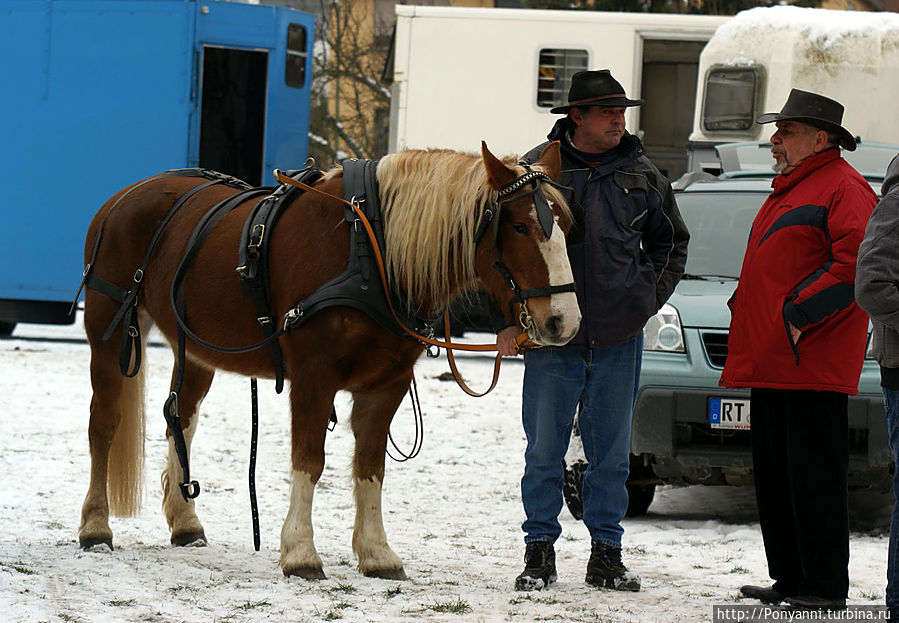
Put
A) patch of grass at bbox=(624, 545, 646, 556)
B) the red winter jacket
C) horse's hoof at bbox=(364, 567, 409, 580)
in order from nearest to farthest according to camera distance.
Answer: the red winter jacket → horse's hoof at bbox=(364, 567, 409, 580) → patch of grass at bbox=(624, 545, 646, 556)

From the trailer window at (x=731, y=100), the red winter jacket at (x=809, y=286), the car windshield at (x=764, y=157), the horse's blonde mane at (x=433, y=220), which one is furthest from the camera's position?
the trailer window at (x=731, y=100)

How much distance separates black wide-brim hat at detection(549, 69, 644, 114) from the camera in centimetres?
451

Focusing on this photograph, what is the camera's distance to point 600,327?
177 inches

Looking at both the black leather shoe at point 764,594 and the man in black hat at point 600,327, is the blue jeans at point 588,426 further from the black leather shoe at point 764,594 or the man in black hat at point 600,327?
the black leather shoe at point 764,594

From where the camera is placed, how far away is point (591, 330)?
4.49 metres

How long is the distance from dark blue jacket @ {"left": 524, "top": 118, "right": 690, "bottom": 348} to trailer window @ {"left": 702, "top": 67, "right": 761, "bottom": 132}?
21.0 ft

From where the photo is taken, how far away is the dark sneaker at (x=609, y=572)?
4562 millimetres

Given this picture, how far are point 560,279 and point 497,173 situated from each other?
1.46ft

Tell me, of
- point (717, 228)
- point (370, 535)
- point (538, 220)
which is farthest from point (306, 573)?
point (717, 228)

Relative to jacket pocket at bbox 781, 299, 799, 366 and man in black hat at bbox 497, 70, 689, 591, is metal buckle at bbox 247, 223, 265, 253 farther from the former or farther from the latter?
jacket pocket at bbox 781, 299, 799, 366

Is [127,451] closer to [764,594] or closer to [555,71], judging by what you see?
[764,594]

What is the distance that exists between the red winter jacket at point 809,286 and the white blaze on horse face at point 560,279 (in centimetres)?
64

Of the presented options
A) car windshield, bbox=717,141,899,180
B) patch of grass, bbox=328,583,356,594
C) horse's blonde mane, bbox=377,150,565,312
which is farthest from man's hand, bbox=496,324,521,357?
car windshield, bbox=717,141,899,180

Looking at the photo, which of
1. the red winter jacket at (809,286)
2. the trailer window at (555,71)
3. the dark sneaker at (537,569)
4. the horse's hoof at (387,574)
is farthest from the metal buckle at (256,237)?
the trailer window at (555,71)
